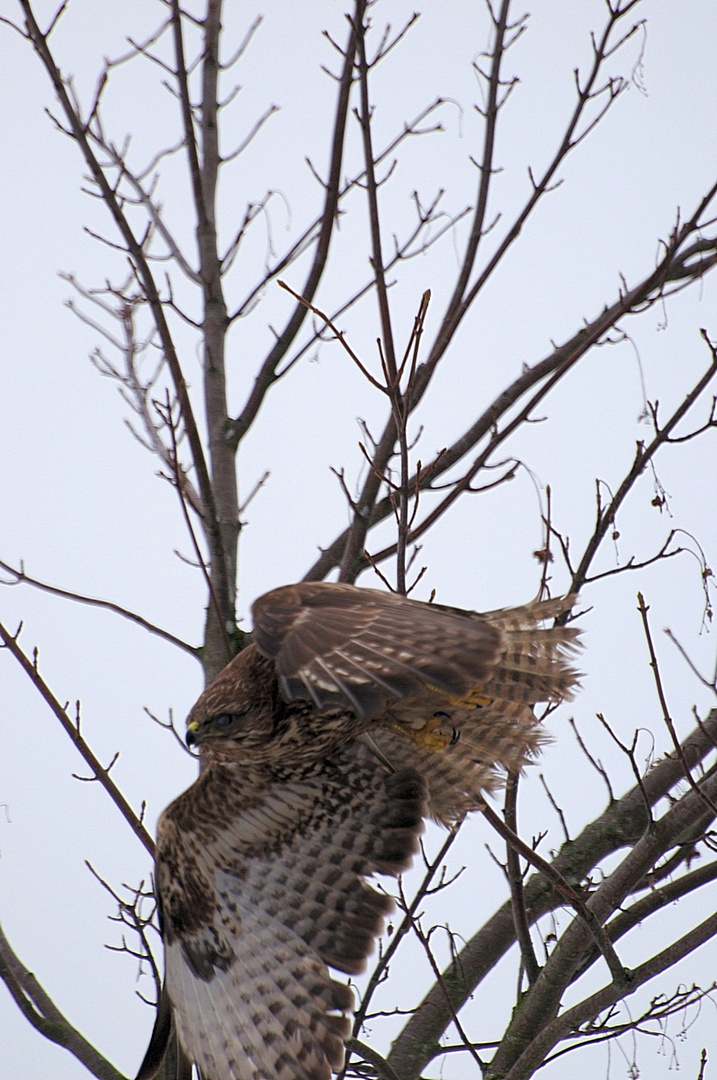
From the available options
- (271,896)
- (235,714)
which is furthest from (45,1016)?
(235,714)

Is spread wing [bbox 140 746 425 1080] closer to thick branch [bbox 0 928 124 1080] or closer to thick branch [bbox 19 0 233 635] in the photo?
thick branch [bbox 0 928 124 1080]

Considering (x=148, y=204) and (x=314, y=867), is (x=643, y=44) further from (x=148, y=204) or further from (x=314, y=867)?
(x=314, y=867)

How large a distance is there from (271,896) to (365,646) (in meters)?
1.25

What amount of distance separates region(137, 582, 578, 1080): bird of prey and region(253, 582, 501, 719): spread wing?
0.41m

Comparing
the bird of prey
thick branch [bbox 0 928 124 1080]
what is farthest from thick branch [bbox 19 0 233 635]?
thick branch [bbox 0 928 124 1080]

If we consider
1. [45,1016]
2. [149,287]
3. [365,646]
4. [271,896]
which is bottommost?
[45,1016]

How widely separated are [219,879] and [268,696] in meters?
0.66

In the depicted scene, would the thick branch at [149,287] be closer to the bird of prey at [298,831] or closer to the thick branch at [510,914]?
the bird of prey at [298,831]

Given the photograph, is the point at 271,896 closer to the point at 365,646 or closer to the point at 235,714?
the point at 235,714

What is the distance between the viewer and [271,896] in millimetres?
2834

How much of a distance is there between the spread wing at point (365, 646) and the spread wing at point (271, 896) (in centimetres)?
78

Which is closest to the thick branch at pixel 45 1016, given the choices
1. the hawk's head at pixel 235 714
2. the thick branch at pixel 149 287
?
the hawk's head at pixel 235 714

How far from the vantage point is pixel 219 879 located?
112 inches

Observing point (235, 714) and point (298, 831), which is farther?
point (298, 831)
